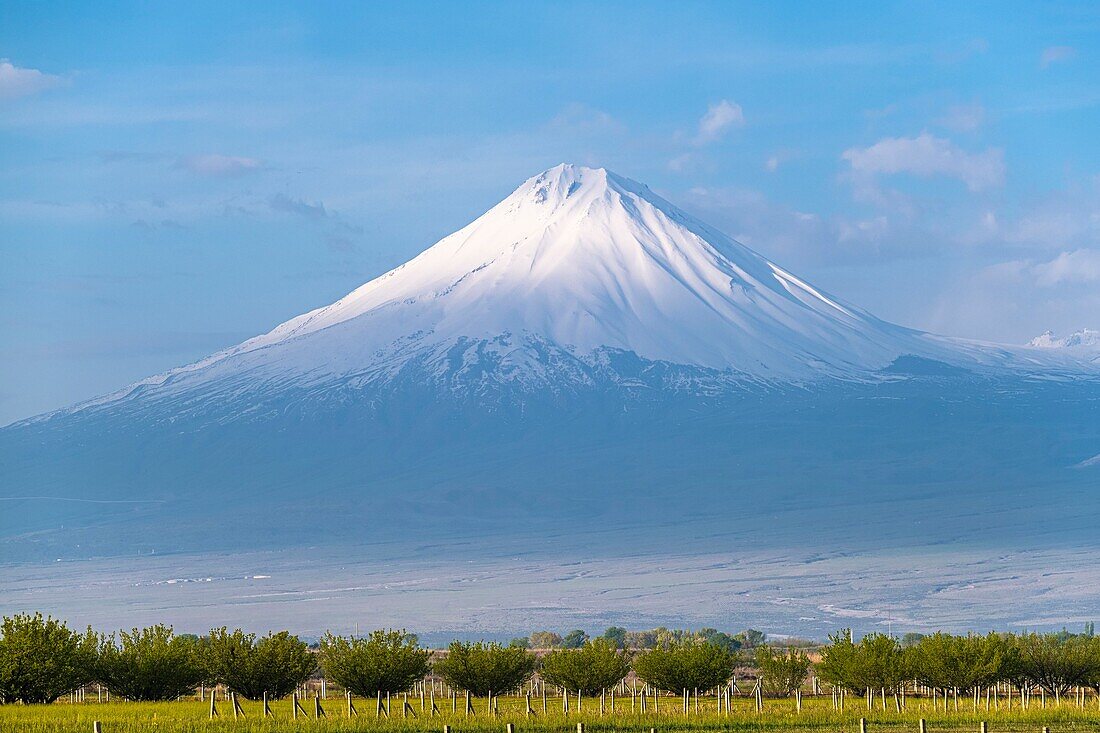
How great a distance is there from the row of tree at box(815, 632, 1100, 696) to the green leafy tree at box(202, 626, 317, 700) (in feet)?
56.9

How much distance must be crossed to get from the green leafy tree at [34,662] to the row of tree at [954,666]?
948 inches

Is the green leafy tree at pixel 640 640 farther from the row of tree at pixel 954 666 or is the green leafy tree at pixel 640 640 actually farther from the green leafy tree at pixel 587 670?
the green leafy tree at pixel 587 670

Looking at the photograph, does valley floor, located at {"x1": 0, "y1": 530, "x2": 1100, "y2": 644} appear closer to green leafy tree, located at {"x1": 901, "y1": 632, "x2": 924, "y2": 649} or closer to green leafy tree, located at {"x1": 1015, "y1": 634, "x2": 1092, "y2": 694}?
green leafy tree, located at {"x1": 901, "y1": 632, "x2": 924, "y2": 649}

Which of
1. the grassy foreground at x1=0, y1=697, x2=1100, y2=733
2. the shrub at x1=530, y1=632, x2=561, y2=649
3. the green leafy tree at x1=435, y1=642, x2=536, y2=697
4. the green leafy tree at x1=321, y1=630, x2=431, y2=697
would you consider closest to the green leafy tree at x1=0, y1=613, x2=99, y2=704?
the grassy foreground at x1=0, y1=697, x2=1100, y2=733

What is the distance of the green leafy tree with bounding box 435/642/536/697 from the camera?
169 feet

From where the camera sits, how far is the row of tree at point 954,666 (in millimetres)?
51750

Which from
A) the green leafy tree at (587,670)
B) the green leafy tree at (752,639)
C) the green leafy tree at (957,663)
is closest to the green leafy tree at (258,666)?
the green leafy tree at (587,670)

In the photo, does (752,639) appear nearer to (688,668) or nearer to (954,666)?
(688,668)

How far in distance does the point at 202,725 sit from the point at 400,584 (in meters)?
139

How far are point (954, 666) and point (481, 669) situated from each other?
15.0 meters

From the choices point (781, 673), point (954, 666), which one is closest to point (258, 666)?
point (954, 666)

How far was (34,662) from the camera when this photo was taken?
4353 cm

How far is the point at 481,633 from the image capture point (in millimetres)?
140625

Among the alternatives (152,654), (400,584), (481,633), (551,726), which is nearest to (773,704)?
(551,726)
